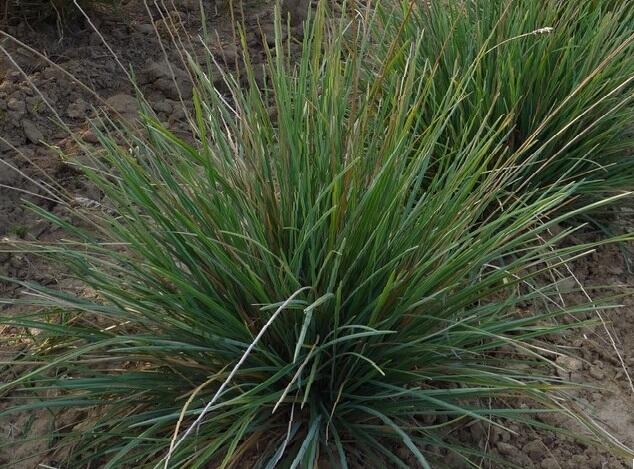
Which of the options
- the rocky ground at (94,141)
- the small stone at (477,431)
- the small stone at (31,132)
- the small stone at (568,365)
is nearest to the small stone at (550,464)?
the rocky ground at (94,141)

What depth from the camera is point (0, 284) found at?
2.51 metres

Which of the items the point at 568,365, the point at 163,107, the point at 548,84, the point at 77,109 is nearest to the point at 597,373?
the point at 568,365

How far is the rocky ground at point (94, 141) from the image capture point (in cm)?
210

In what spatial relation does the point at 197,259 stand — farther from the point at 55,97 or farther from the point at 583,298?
the point at 55,97

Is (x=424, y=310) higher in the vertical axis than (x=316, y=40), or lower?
lower

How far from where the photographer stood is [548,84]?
2.75 meters

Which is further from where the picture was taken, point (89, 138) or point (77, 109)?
point (77, 109)

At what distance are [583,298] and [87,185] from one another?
175 cm

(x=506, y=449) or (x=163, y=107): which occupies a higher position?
(x=163, y=107)

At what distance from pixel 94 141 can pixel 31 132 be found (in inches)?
9.3

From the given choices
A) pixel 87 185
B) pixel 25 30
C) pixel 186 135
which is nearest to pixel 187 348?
pixel 87 185

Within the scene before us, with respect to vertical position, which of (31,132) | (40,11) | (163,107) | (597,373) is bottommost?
(597,373)

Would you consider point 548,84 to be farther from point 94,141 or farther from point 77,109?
point 77,109

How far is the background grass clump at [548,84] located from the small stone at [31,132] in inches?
54.6
